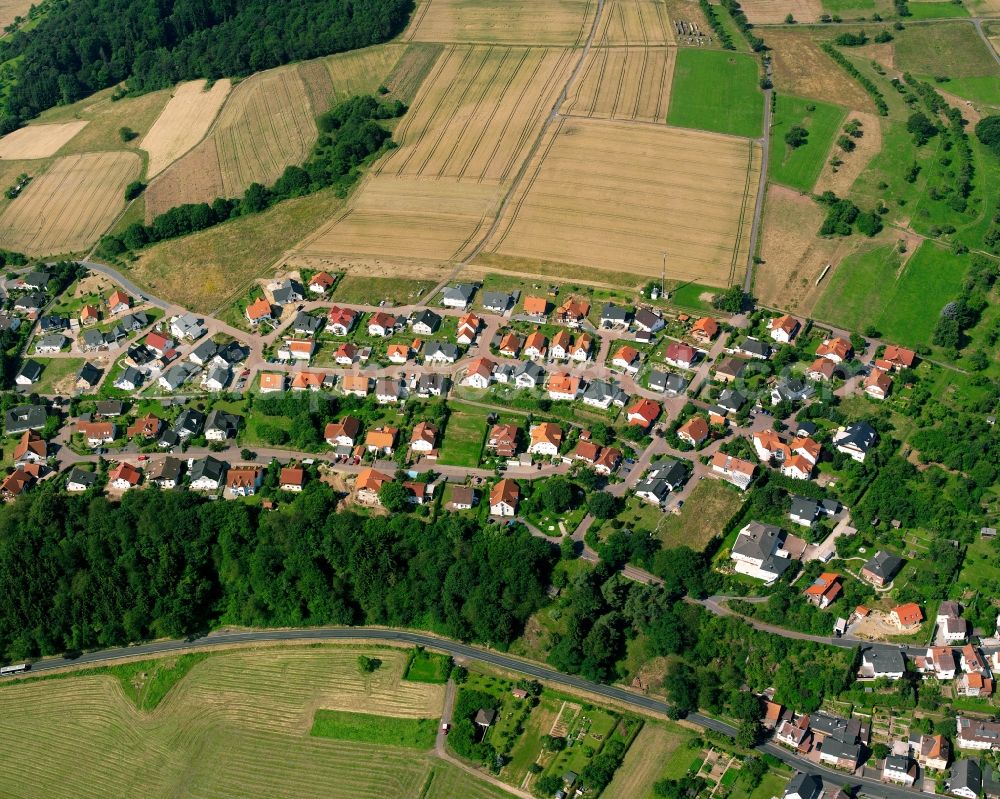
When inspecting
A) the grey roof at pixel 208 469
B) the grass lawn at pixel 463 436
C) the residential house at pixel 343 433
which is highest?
the grey roof at pixel 208 469

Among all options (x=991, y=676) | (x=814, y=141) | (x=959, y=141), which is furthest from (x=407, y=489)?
(x=959, y=141)

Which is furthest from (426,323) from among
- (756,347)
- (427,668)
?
(427,668)

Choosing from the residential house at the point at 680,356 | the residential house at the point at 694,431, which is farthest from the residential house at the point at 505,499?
the residential house at the point at 680,356

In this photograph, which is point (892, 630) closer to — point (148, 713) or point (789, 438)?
point (789, 438)

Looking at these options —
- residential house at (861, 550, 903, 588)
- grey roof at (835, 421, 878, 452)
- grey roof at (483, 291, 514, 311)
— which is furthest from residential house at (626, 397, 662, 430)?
residential house at (861, 550, 903, 588)

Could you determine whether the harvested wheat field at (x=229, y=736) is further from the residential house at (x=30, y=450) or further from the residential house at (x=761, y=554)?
the residential house at (x=761, y=554)

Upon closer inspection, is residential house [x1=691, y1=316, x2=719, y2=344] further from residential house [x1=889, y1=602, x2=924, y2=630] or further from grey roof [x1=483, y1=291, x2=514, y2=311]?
residential house [x1=889, y1=602, x2=924, y2=630]
